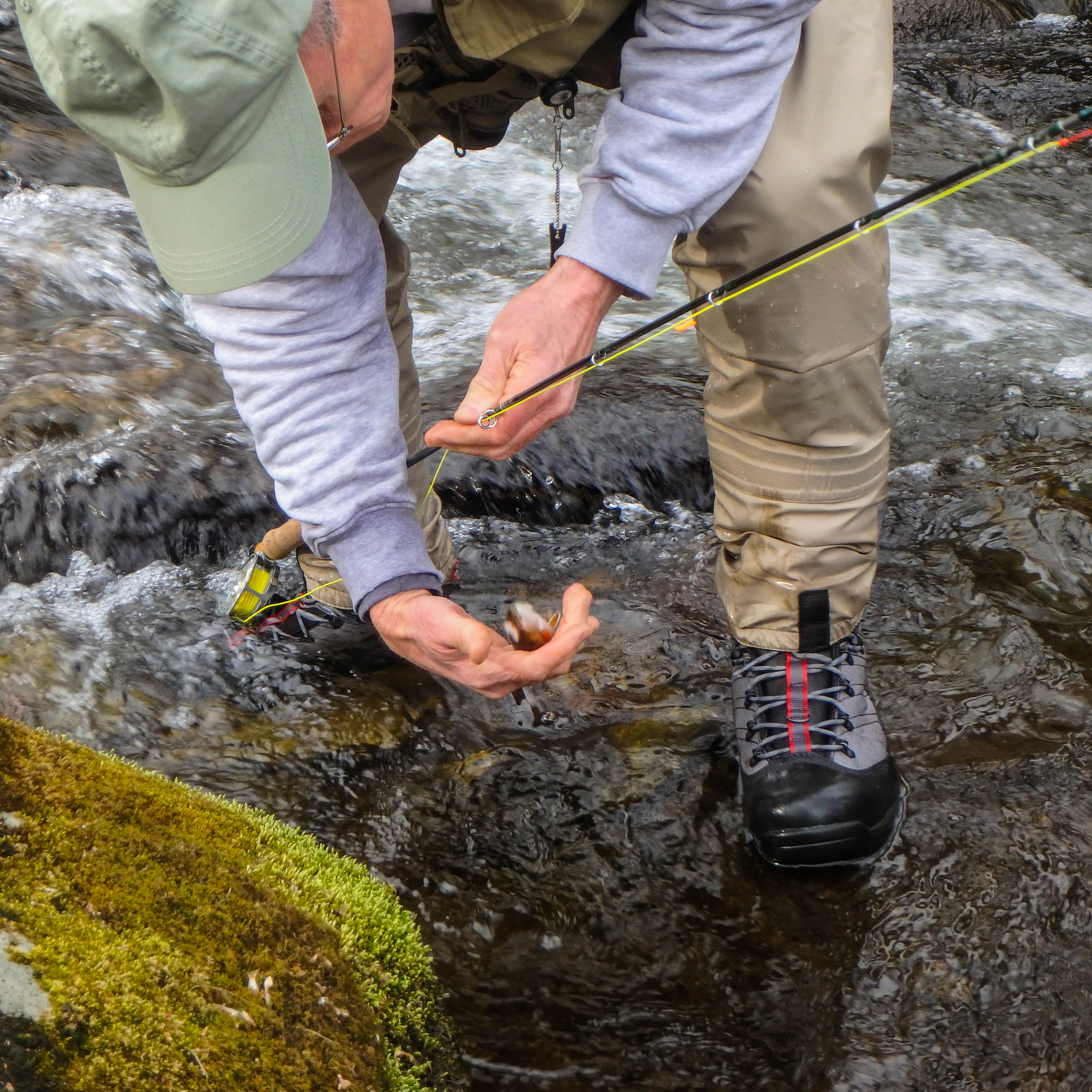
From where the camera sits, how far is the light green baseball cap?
5.08 ft

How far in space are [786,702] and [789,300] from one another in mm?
862

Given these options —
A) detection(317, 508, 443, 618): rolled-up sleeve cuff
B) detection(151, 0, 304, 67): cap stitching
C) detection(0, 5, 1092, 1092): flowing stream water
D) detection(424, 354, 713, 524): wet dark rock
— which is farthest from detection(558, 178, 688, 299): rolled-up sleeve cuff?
detection(424, 354, 713, 524): wet dark rock

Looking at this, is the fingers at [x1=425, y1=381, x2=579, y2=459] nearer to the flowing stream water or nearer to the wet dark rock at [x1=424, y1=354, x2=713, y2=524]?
the flowing stream water

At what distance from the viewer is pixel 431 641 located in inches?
81.4

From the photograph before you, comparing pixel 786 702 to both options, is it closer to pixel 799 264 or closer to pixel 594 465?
pixel 799 264

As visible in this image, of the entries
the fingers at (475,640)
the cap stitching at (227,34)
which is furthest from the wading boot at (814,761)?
the cap stitching at (227,34)

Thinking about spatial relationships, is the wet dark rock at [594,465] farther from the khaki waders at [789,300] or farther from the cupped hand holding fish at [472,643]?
the cupped hand holding fish at [472,643]

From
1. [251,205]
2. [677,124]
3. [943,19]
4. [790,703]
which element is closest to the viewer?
[251,205]

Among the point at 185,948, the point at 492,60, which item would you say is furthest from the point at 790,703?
the point at 492,60

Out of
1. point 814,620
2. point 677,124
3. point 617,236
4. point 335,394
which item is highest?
point 677,124

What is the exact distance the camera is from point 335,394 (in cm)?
218

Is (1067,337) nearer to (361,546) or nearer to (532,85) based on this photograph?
(532,85)

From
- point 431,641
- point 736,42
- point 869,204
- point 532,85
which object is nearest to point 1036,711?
point 869,204

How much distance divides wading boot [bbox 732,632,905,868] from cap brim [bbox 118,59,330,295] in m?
1.35
